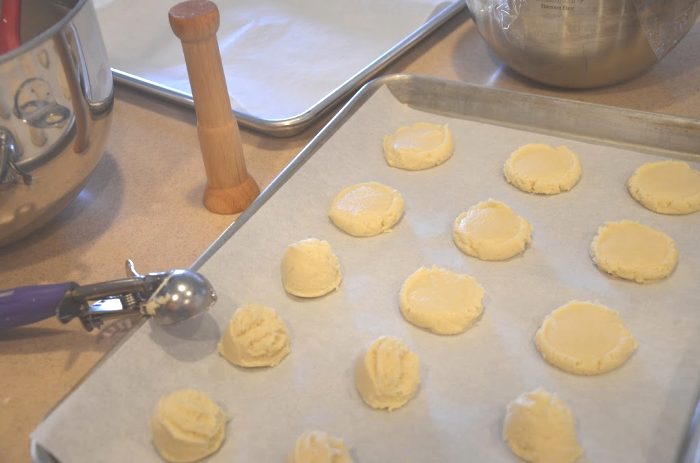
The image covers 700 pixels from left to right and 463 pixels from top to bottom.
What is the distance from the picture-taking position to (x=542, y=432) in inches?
33.7

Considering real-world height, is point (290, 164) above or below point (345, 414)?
above

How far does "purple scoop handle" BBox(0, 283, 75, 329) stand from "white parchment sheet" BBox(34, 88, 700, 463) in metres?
0.11

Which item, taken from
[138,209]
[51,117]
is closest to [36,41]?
[51,117]

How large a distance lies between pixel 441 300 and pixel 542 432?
26 centimetres

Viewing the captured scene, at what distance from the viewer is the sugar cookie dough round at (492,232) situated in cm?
113

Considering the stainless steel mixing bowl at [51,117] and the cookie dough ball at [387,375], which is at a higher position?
the stainless steel mixing bowl at [51,117]

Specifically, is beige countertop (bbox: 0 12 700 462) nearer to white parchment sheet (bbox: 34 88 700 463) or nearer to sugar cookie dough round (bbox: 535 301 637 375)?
white parchment sheet (bbox: 34 88 700 463)

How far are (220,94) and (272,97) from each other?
0.48 meters

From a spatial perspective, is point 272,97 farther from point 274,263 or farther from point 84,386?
point 84,386

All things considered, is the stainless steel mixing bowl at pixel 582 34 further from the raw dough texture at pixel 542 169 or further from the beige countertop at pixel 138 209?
the raw dough texture at pixel 542 169

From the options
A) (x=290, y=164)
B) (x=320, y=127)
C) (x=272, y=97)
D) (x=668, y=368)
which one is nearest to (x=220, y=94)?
(x=290, y=164)

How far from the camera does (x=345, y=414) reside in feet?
3.09

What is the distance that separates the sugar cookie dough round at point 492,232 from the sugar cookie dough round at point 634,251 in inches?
4.7

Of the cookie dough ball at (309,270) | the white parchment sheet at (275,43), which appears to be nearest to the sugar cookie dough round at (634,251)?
the cookie dough ball at (309,270)
